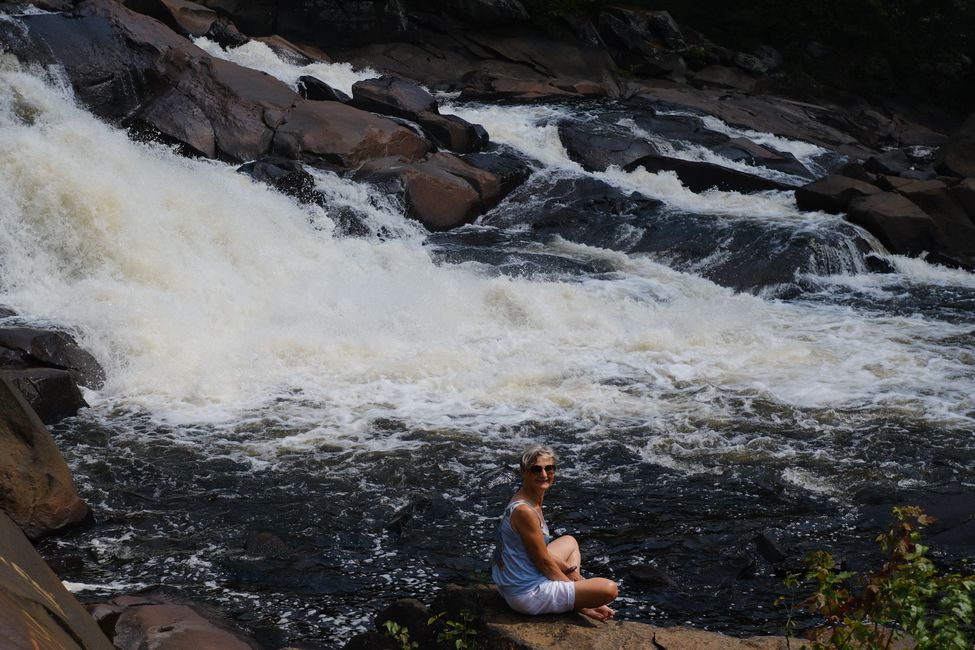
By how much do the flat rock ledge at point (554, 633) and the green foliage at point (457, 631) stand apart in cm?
2

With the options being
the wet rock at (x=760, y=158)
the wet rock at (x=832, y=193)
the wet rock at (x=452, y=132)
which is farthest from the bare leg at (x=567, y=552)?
the wet rock at (x=760, y=158)

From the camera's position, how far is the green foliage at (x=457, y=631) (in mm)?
5004

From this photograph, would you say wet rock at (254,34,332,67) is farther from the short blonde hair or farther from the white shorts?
the white shorts

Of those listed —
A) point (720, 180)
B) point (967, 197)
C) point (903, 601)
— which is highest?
point (903, 601)

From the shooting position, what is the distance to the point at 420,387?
10.7m

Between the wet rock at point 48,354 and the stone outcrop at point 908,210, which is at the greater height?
the stone outcrop at point 908,210

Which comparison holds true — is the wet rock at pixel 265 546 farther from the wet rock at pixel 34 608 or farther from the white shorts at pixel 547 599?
the white shorts at pixel 547 599

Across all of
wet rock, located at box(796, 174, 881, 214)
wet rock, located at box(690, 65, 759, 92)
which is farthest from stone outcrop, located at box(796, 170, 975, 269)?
wet rock, located at box(690, 65, 759, 92)

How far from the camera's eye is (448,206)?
1627 cm

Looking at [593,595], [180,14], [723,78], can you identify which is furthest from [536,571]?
[723,78]

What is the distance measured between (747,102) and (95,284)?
17.9 metres

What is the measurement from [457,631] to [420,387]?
5.73m

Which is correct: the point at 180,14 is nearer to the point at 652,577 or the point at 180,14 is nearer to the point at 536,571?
the point at 652,577

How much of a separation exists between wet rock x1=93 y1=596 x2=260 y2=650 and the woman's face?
198 centimetres
